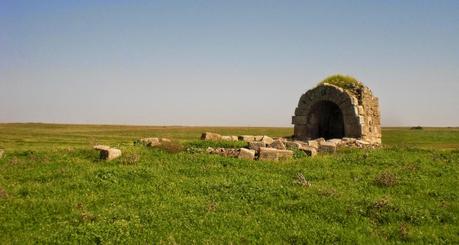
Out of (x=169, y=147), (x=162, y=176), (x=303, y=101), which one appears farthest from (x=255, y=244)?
(x=303, y=101)

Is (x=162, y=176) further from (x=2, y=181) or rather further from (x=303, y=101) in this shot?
(x=303, y=101)

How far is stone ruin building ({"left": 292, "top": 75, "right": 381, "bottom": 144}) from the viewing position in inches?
1045

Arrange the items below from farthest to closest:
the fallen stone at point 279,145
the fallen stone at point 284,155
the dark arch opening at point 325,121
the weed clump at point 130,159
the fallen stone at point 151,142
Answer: the dark arch opening at point 325,121, the fallen stone at point 151,142, the fallen stone at point 279,145, the fallen stone at point 284,155, the weed clump at point 130,159

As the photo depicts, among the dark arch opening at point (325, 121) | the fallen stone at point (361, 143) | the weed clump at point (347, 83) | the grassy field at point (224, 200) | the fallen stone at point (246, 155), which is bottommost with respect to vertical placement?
the grassy field at point (224, 200)

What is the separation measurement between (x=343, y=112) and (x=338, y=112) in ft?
14.2

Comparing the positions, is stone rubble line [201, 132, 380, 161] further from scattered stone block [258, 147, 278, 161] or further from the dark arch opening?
the dark arch opening

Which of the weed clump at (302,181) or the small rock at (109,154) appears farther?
the small rock at (109,154)

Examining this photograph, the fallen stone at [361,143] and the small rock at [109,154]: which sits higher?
the fallen stone at [361,143]

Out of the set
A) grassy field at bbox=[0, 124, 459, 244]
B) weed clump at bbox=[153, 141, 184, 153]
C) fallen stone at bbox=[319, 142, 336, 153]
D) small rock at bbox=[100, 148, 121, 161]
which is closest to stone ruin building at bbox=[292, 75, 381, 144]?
fallen stone at bbox=[319, 142, 336, 153]

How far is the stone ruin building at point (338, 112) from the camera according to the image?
1045 inches

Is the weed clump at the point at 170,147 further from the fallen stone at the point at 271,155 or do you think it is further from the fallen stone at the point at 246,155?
the fallen stone at the point at 271,155

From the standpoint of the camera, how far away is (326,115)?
31.4 meters

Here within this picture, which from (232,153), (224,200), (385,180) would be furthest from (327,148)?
(224,200)

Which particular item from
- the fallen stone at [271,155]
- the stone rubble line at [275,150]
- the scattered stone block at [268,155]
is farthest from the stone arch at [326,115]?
the scattered stone block at [268,155]
